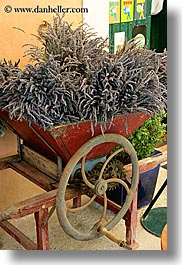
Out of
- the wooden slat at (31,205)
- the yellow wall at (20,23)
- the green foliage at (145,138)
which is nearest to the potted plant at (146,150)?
the green foliage at (145,138)

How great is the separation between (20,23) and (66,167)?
0.36m

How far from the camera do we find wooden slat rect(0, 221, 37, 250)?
1.15 meters

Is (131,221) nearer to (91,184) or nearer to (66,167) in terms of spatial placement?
→ (91,184)

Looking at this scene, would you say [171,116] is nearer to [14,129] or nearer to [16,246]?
[14,129]

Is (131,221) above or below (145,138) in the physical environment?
below

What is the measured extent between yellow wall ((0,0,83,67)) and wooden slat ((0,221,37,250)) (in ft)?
1.39

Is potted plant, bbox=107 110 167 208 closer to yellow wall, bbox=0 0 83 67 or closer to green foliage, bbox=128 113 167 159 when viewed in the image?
green foliage, bbox=128 113 167 159

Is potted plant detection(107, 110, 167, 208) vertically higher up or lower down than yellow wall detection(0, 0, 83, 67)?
lower down

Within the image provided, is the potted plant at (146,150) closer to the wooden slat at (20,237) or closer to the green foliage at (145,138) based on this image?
the green foliage at (145,138)

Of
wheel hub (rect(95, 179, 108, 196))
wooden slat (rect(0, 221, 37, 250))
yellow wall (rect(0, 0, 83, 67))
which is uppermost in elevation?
yellow wall (rect(0, 0, 83, 67))

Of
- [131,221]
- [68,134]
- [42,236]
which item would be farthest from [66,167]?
[131,221]

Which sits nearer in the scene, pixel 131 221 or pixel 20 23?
pixel 20 23

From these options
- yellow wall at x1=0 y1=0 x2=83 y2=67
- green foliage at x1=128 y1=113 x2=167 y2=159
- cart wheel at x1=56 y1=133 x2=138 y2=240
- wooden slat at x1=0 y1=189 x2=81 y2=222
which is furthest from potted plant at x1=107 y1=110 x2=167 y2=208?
yellow wall at x1=0 y1=0 x2=83 y2=67

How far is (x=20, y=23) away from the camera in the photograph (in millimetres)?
1103
